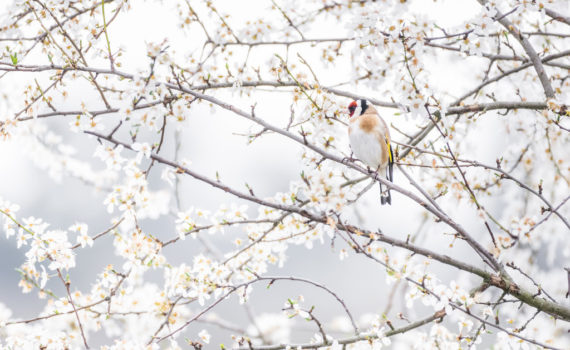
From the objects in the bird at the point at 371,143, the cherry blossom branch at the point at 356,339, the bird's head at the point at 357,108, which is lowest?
the cherry blossom branch at the point at 356,339

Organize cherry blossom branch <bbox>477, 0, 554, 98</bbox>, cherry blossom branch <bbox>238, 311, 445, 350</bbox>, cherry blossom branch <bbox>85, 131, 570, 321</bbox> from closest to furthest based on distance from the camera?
cherry blossom branch <bbox>85, 131, 570, 321</bbox> < cherry blossom branch <bbox>238, 311, 445, 350</bbox> < cherry blossom branch <bbox>477, 0, 554, 98</bbox>

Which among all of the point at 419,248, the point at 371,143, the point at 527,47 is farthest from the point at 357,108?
the point at 419,248

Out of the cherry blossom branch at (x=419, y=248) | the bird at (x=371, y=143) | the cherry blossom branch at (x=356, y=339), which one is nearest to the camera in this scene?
the cherry blossom branch at (x=419, y=248)

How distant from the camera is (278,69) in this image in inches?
132

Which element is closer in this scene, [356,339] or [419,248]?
[419,248]

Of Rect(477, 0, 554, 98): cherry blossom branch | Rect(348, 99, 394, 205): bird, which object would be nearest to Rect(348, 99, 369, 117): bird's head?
Rect(348, 99, 394, 205): bird

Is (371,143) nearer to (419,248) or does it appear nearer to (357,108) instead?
(357,108)

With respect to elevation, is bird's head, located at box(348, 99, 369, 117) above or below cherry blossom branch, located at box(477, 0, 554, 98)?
above

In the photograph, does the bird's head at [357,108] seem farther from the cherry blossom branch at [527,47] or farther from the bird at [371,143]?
the cherry blossom branch at [527,47]

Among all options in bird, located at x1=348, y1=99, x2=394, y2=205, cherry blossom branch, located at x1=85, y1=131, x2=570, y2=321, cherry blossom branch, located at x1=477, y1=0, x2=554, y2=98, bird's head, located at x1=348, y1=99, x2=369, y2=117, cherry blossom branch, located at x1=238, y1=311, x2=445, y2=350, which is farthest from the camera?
bird's head, located at x1=348, y1=99, x2=369, y2=117

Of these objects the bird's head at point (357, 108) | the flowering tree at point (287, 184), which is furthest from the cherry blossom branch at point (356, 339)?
the bird's head at point (357, 108)

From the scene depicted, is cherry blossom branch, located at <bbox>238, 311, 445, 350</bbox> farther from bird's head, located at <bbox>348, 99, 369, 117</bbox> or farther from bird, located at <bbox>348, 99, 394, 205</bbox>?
bird's head, located at <bbox>348, 99, 369, 117</bbox>

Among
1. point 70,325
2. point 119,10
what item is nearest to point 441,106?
point 119,10

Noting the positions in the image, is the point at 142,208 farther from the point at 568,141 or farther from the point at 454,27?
the point at 568,141
